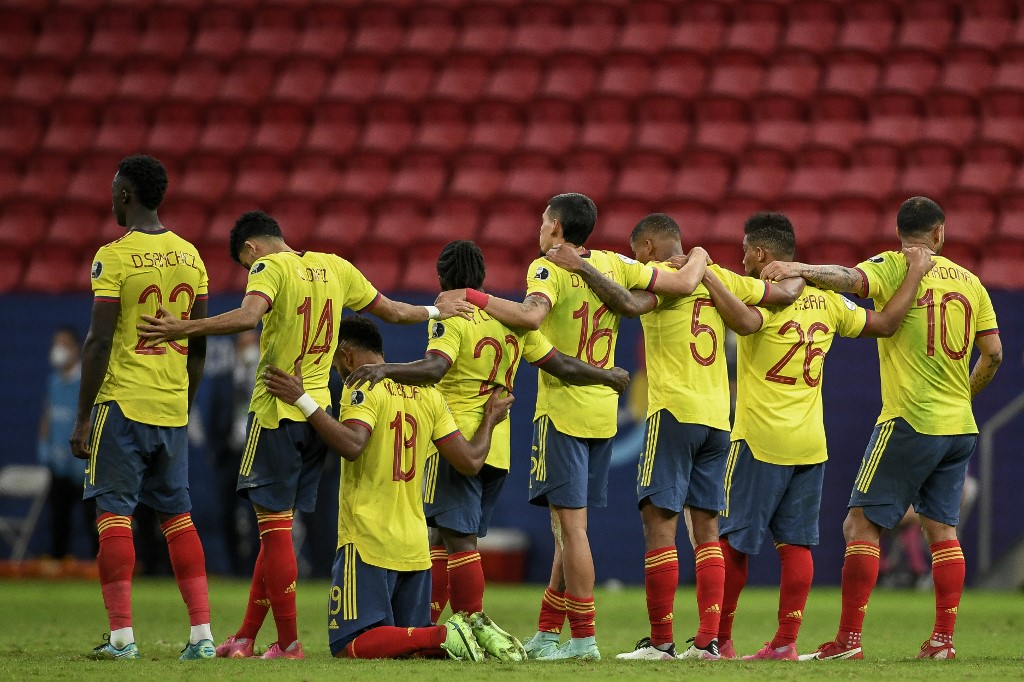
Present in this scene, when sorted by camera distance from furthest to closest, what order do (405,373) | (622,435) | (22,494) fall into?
(22,494) < (622,435) < (405,373)

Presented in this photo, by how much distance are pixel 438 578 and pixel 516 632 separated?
137 cm

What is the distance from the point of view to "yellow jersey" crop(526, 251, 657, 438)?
22.2ft

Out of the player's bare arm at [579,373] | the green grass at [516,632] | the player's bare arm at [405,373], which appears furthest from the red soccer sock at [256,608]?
the player's bare arm at [579,373]

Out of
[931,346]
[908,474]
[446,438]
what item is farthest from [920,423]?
[446,438]

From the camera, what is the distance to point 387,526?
6.21 m

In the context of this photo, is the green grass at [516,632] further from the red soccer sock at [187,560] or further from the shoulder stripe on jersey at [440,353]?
the shoulder stripe on jersey at [440,353]

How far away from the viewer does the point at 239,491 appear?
6.49 metres

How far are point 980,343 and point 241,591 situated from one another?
22.0ft

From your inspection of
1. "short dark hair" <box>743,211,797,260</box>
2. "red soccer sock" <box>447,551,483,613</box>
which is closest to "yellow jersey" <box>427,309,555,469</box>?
"red soccer sock" <box>447,551,483,613</box>

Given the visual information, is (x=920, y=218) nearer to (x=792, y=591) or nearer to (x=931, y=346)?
(x=931, y=346)

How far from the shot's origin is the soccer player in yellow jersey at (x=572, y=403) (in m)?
6.65

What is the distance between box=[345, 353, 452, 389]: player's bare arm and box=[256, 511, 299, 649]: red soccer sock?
771 millimetres

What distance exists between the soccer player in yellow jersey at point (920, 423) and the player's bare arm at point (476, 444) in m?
1.49

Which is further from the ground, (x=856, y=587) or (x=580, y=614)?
(x=856, y=587)
